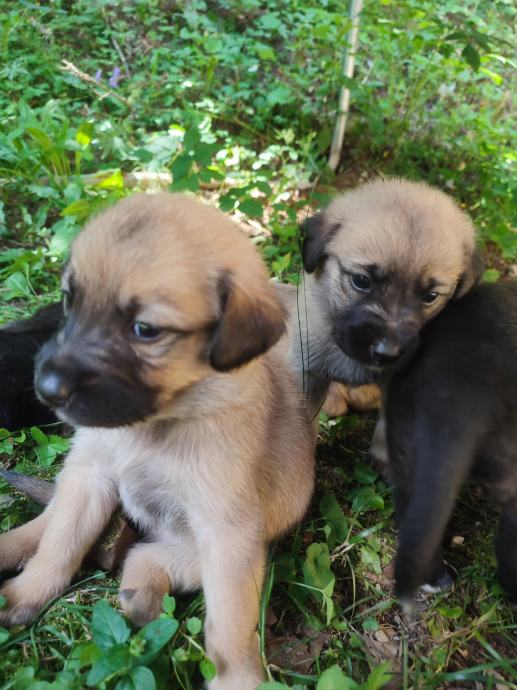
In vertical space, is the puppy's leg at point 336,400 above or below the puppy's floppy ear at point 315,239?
below

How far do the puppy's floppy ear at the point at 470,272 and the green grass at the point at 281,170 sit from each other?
830 mm

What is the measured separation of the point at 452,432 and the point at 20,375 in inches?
69.0

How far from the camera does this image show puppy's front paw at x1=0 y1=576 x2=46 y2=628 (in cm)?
205

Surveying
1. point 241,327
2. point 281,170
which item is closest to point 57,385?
point 241,327

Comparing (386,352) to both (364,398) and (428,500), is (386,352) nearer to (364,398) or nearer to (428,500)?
(428,500)

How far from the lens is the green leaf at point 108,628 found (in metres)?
1.80

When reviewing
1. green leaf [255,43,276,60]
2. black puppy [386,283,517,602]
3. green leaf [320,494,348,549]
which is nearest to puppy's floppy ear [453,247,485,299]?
black puppy [386,283,517,602]

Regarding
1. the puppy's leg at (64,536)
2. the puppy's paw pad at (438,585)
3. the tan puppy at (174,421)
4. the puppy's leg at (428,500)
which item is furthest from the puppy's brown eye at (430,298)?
the puppy's leg at (64,536)

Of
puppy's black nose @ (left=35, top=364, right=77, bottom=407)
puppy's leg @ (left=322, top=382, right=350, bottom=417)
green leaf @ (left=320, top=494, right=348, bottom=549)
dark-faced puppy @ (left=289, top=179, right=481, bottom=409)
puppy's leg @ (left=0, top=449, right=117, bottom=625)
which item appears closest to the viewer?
puppy's black nose @ (left=35, top=364, right=77, bottom=407)

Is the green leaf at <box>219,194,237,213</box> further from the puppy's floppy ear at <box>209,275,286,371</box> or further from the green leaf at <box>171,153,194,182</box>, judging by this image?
the puppy's floppy ear at <box>209,275,286,371</box>

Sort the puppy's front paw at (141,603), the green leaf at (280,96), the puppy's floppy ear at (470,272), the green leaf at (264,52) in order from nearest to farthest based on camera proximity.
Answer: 1. the puppy's front paw at (141,603)
2. the puppy's floppy ear at (470,272)
3. the green leaf at (280,96)
4. the green leaf at (264,52)

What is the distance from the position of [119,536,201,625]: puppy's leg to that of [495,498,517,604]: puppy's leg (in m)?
1.01

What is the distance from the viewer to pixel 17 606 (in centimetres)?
209

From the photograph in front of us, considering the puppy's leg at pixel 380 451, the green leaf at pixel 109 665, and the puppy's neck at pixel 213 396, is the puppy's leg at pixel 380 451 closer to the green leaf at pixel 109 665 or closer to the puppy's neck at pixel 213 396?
the puppy's neck at pixel 213 396
